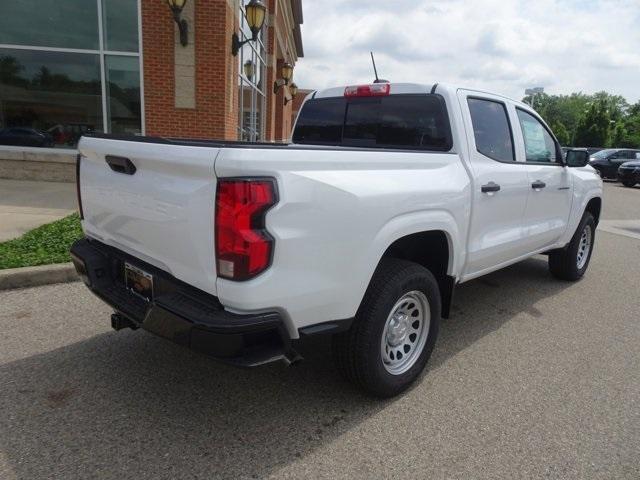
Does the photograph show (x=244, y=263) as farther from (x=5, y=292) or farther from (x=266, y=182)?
(x=5, y=292)

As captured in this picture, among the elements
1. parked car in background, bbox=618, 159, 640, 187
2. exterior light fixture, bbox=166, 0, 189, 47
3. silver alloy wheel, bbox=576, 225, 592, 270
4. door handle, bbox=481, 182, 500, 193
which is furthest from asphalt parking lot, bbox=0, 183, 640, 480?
parked car in background, bbox=618, 159, 640, 187

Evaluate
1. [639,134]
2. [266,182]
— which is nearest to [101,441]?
[266,182]

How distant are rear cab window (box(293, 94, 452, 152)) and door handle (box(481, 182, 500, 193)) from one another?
40 cm

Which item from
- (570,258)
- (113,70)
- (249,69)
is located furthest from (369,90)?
(249,69)

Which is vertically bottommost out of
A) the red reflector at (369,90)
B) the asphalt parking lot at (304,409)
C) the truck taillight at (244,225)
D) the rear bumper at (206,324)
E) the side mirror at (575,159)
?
the asphalt parking lot at (304,409)

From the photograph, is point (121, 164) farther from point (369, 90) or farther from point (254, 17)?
point (254, 17)

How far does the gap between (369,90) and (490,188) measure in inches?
48.4

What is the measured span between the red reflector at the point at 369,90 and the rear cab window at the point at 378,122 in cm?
4

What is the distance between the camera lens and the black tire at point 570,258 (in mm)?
5605

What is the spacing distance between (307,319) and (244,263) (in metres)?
0.48

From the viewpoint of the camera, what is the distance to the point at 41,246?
5.37 meters

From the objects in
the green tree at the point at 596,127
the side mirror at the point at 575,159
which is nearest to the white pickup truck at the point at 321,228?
the side mirror at the point at 575,159

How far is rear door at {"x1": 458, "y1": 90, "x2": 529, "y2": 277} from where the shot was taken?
3564 mm

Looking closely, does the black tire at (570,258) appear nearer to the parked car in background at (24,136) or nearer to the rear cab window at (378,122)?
the rear cab window at (378,122)
